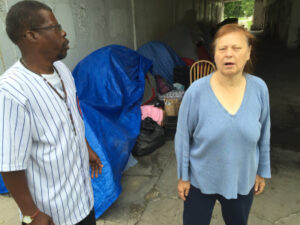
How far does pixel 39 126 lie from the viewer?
1012mm

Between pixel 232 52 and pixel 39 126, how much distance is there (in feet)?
3.12

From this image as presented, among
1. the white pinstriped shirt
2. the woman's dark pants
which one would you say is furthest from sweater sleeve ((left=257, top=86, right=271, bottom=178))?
the white pinstriped shirt

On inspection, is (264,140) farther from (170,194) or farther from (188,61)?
(188,61)

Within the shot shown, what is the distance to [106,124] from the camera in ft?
9.36

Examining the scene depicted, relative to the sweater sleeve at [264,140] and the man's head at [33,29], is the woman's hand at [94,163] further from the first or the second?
the sweater sleeve at [264,140]

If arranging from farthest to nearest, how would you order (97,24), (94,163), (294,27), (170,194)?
(294,27) < (97,24) < (170,194) < (94,163)

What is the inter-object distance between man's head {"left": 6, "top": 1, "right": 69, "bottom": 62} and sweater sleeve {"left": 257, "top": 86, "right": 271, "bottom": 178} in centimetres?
108

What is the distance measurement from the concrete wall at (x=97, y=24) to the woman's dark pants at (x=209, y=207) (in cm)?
240

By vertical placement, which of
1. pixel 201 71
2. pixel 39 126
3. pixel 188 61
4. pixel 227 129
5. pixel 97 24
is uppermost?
pixel 97 24

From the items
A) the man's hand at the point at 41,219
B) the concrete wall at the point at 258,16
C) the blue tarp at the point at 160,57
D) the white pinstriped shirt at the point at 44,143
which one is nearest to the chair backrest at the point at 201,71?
the blue tarp at the point at 160,57

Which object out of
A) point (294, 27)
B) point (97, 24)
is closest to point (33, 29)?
point (97, 24)

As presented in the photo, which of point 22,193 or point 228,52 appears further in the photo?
point 228,52

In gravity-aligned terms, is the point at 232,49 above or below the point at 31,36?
below

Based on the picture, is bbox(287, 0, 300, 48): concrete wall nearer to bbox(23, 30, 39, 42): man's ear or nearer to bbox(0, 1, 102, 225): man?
bbox(0, 1, 102, 225): man
